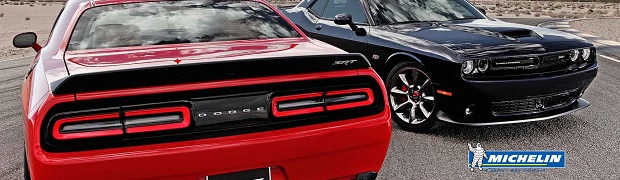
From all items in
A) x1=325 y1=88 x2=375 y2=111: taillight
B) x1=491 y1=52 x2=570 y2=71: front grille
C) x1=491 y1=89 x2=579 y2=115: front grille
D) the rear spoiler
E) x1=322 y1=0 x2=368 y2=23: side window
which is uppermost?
the rear spoiler

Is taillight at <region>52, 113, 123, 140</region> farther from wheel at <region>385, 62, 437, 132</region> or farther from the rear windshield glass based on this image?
wheel at <region>385, 62, 437, 132</region>

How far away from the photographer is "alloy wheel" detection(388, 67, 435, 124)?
14.4ft

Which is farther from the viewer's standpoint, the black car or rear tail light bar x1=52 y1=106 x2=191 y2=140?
the black car

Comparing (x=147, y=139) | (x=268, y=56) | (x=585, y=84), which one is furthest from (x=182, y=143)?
(x=585, y=84)

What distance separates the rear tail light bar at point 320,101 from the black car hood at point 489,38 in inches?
70.1

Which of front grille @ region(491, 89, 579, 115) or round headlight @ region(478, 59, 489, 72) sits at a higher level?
round headlight @ region(478, 59, 489, 72)

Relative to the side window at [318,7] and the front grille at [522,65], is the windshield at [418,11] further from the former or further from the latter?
the front grille at [522,65]

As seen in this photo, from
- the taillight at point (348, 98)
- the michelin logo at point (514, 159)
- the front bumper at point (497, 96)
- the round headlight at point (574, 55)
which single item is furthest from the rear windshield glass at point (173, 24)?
the round headlight at point (574, 55)

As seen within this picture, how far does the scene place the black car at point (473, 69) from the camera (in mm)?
4008

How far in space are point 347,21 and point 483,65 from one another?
1531 mm

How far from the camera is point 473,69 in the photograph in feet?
13.2

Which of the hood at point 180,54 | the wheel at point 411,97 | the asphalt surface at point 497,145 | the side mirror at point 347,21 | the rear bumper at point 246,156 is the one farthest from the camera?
the side mirror at point 347,21

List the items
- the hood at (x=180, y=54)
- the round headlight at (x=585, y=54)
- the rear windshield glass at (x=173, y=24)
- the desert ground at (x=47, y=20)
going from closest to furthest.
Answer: the hood at (x=180, y=54)
the rear windshield glass at (x=173, y=24)
the round headlight at (x=585, y=54)
the desert ground at (x=47, y=20)

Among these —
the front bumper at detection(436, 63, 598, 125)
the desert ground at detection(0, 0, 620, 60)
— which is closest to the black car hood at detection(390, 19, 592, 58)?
the front bumper at detection(436, 63, 598, 125)
